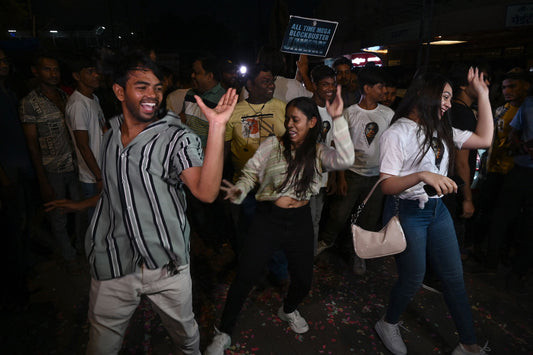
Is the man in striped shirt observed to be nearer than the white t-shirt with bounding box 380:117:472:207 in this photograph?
Yes

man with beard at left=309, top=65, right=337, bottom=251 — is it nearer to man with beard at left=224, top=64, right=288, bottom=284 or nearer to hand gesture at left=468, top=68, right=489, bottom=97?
man with beard at left=224, top=64, right=288, bottom=284

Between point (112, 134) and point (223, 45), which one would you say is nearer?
point (112, 134)

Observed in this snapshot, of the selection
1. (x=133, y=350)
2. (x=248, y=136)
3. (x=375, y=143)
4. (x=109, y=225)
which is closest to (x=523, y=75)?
(x=375, y=143)

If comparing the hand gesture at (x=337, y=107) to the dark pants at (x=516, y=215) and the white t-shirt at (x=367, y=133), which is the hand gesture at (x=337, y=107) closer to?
the white t-shirt at (x=367, y=133)

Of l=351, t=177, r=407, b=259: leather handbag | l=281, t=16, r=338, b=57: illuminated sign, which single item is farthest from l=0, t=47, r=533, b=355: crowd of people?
l=281, t=16, r=338, b=57: illuminated sign

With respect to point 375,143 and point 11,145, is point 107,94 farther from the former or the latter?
point 375,143

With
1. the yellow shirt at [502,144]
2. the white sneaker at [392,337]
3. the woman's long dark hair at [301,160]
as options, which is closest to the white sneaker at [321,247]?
the white sneaker at [392,337]

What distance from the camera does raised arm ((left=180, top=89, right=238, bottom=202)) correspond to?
188 cm

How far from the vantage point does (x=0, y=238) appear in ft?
12.2

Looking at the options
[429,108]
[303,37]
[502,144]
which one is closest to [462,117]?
[429,108]

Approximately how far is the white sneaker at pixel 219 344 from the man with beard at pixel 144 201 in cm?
72

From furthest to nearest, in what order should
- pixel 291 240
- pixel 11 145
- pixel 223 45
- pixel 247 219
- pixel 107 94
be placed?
Result: pixel 223 45 < pixel 107 94 < pixel 247 219 < pixel 11 145 < pixel 291 240

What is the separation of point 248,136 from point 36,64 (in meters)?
2.51

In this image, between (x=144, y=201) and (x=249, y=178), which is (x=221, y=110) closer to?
(x=144, y=201)
